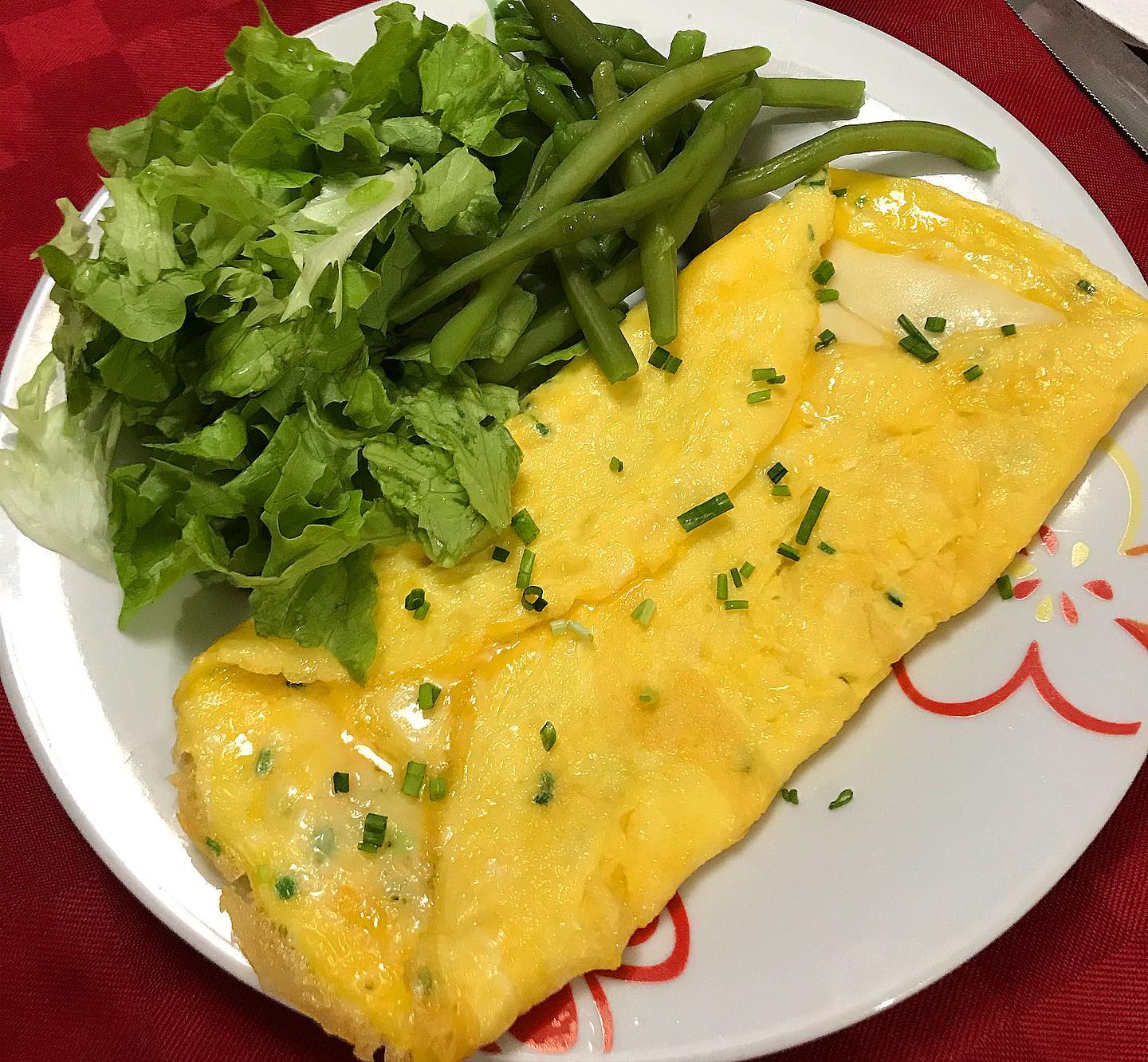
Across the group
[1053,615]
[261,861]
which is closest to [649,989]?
[261,861]

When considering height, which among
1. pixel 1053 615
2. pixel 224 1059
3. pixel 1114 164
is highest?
pixel 1114 164

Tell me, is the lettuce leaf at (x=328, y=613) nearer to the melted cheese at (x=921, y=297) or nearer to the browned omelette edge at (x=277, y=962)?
the browned omelette edge at (x=277, y=962)

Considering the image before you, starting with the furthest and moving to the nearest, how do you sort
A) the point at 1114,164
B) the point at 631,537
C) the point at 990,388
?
the point at 1114,164
the point at 990,388
the point at 631,537

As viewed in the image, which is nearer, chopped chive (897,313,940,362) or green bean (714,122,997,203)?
chopped chive (897,313,940,362)

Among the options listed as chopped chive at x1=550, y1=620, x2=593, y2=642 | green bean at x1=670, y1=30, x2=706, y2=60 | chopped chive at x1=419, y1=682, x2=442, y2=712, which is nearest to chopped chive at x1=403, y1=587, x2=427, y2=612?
chopped chive at x1=419, y1=682, x2=442, y2=712

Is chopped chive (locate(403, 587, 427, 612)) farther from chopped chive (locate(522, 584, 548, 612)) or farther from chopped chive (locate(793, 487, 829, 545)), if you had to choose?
chopped chive (locate(793, 487, 829, 545))

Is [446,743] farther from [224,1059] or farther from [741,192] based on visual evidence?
[741,192]

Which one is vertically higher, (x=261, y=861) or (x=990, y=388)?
(x=990, y=388)

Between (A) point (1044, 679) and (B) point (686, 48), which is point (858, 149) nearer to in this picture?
(B) point (686, 48)
